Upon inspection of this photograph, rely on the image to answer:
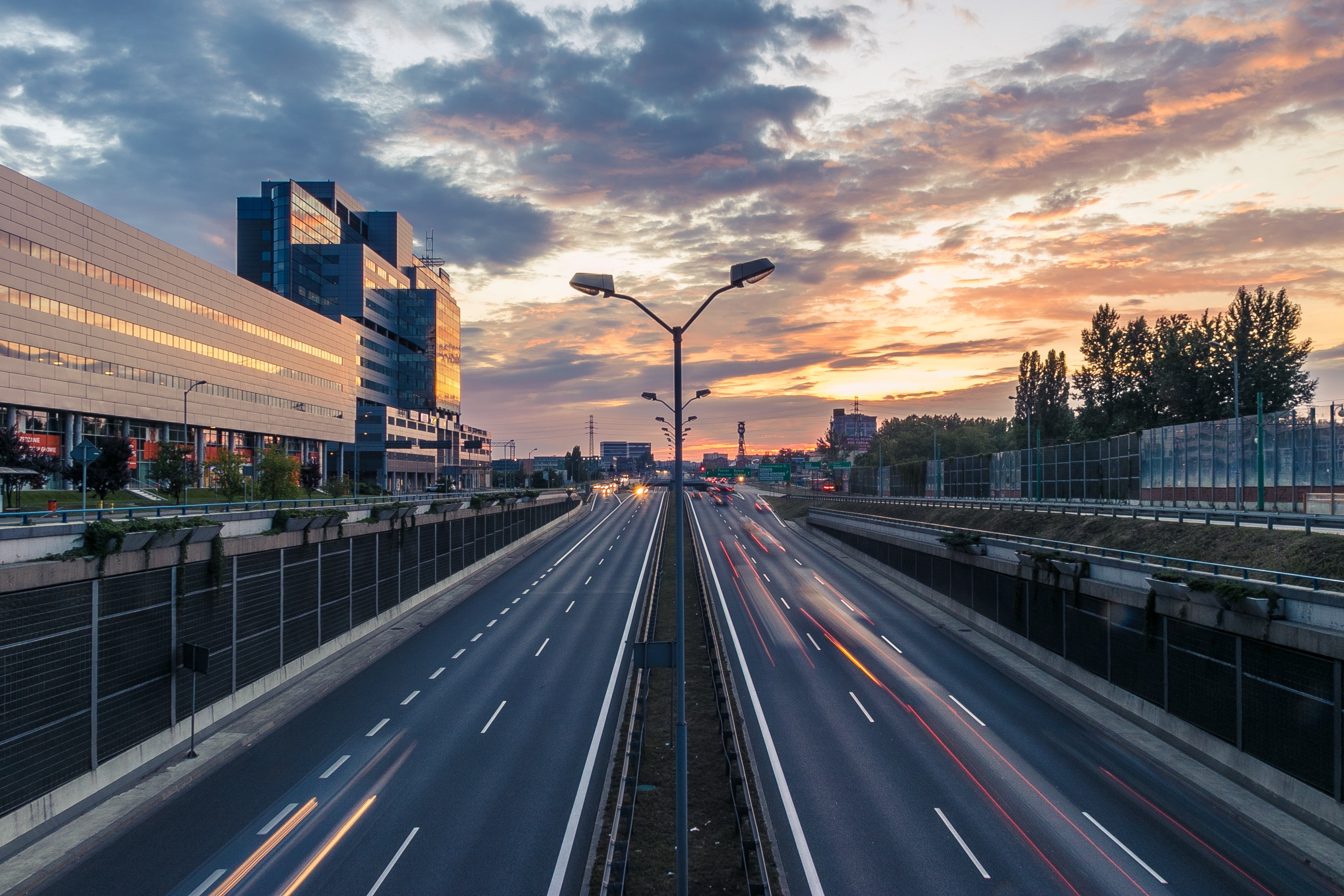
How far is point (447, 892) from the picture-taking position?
15.9 m

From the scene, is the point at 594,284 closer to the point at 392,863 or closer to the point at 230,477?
the point at 392,863

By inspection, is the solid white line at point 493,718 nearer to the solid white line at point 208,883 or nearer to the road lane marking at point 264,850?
the road lane marking at point 264,850

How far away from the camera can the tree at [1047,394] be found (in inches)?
4569

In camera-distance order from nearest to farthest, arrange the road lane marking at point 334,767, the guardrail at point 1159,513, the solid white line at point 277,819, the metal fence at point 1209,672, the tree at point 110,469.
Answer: the metal fence at point 1209,672
the solid white line at point 277,819
the road lane marking at point 334,767
the guardrail at point 1159,513
the tree at point 110,469

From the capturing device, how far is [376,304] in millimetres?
151000

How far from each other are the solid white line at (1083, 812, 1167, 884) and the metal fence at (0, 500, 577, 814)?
83.9 feet

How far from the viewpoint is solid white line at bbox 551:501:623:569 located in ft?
241

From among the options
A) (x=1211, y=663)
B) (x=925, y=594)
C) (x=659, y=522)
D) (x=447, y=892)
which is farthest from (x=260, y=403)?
(x=1211, y=663)

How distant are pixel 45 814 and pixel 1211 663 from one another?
1231 inches

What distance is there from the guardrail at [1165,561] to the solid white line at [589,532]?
32.0 meters

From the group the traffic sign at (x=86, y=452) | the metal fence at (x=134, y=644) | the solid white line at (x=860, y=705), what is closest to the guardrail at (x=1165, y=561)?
the solid white line at (x=860, y=705)

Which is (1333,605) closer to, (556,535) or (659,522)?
(556,535)

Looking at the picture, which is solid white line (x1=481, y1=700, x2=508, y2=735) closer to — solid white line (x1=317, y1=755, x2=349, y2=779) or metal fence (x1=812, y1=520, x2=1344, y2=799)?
solid white line (x1=317, y1=755, x2=349, y2=779)

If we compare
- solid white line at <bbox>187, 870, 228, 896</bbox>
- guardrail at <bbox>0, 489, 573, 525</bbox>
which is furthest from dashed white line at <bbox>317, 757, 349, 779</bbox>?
guardrail at <bbox>0, 489, 573, 525</bbox>
